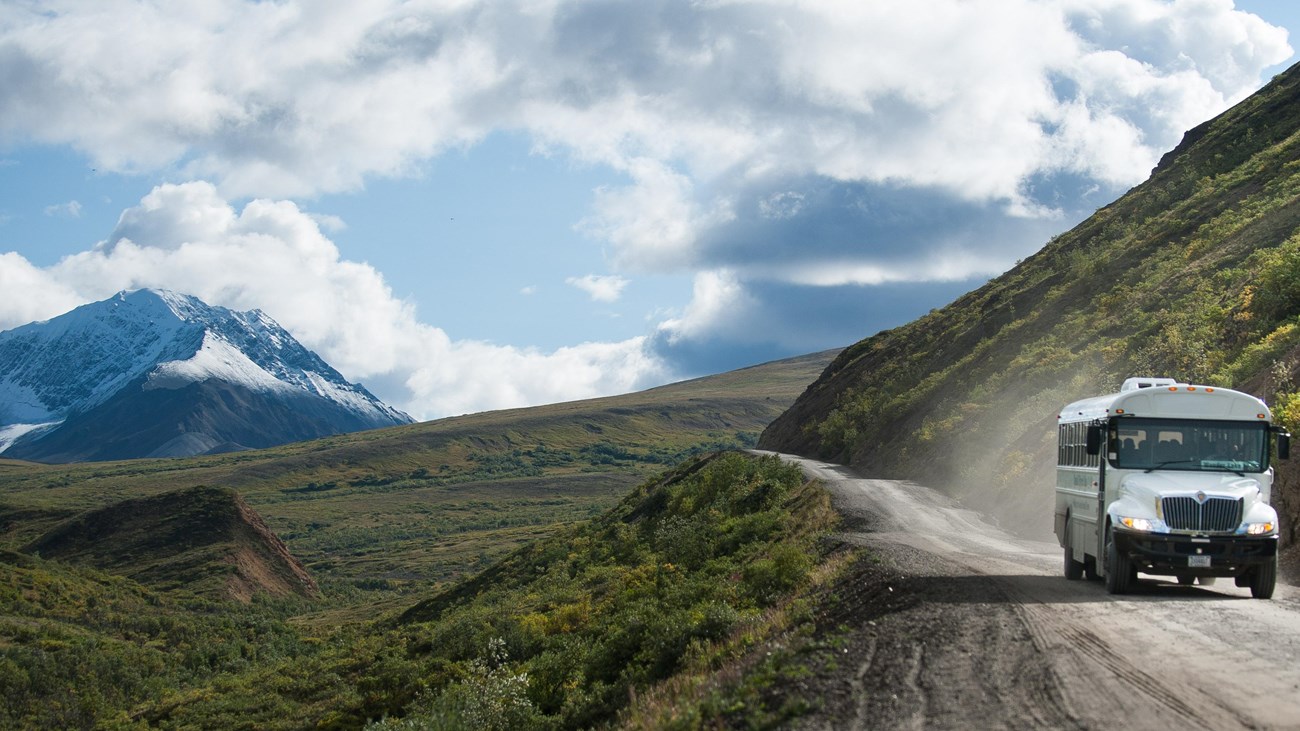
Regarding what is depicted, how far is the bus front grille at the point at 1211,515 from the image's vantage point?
14.6 meters

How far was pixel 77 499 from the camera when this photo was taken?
183500mm

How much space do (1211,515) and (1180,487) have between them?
1.84ft

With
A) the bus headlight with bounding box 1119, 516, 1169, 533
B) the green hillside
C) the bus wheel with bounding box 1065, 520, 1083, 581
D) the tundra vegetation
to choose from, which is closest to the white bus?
the bus headlight with bounding box 1119, 516, 1169, 533

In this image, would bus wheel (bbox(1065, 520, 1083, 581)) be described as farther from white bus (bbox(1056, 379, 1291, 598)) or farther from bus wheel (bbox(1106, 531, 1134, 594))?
bus wheel (bbox(1106, 531, 1134, 594))

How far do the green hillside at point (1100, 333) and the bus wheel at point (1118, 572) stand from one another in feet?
18.8

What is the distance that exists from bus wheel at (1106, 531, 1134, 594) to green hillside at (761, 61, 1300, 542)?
18.8ft

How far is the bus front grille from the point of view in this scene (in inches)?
575

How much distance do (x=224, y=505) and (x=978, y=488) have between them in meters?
79.8

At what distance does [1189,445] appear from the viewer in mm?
15656

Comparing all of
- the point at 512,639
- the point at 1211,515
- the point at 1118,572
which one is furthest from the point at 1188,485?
the point at 512,639

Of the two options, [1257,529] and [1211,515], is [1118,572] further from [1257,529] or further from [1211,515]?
[1257,529]

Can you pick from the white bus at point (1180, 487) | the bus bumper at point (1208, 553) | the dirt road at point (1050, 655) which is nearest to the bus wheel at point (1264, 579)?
the white bus at point (1180, 487)

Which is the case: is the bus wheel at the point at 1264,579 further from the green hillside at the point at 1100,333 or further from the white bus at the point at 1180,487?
the green hillside at the point at 1100,333

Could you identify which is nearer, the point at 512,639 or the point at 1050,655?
the point at 1050,655
